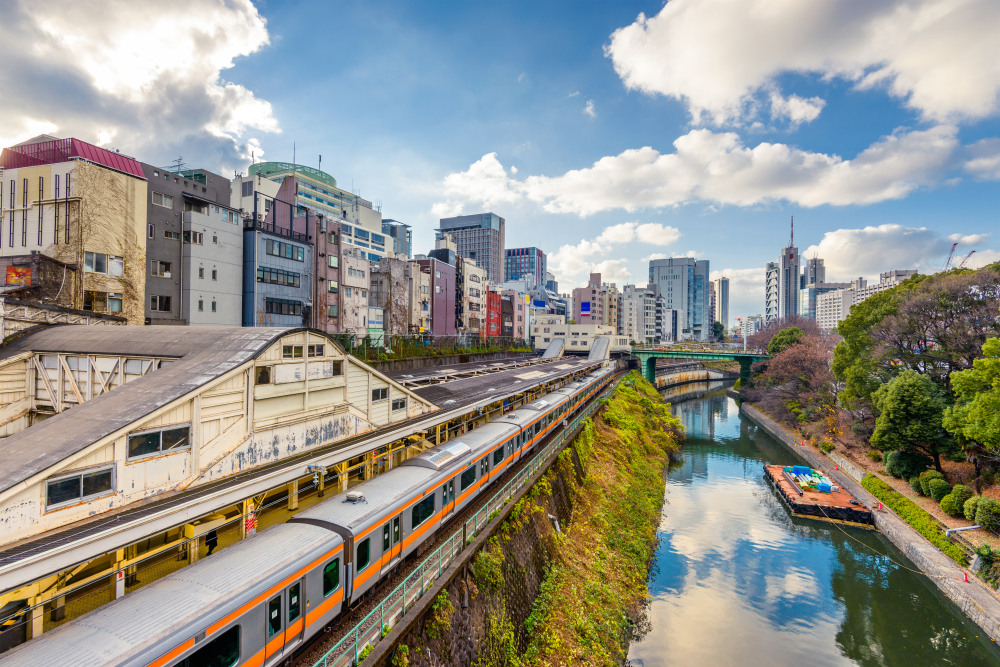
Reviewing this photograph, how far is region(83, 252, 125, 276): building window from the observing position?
69.4ft

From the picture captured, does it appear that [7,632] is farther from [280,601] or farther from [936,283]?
[936,283]

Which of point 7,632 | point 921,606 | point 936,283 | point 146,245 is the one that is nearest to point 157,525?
point 7,632

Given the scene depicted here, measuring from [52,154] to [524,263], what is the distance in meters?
143

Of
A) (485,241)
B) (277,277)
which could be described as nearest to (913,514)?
(277,277)

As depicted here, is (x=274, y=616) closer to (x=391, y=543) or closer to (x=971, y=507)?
(x=391, y=543)

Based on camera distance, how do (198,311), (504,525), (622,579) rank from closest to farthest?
(504,525), (622,579), (198,311)

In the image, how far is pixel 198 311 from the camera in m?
26.3

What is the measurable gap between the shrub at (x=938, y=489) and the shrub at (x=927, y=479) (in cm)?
22

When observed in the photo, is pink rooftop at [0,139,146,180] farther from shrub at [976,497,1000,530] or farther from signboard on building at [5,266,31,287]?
shrub at [976,497,1000,530]

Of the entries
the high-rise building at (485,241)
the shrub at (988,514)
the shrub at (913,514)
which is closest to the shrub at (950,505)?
the shrub at (913,514)

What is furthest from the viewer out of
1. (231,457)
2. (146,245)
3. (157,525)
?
(146,245)

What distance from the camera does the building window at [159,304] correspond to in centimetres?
2428

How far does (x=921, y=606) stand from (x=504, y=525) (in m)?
18.0

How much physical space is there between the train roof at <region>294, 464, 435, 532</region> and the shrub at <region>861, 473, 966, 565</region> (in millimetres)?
23029
